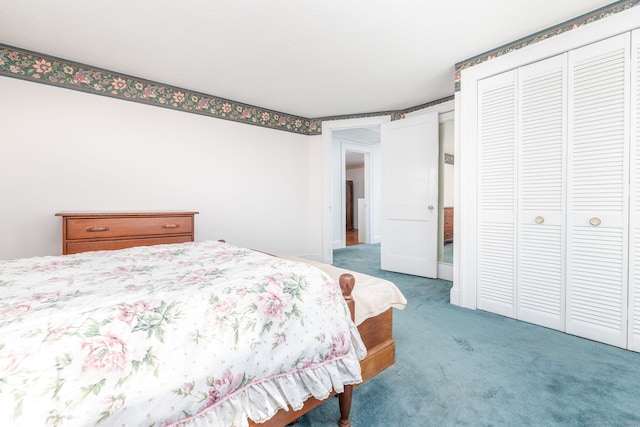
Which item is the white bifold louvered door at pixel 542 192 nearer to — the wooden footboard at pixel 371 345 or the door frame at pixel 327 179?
the wooden footboard at pixel 371 345

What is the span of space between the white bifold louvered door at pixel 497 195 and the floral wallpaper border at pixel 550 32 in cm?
20

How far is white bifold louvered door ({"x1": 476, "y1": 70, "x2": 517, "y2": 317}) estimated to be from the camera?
8.23 feet

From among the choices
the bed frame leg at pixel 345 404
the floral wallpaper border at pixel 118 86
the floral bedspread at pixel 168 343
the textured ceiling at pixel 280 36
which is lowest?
the bed frame leg at pixel 345 404

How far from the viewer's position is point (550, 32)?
89.7 inches

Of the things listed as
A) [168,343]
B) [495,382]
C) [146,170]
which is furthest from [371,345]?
[146,170]

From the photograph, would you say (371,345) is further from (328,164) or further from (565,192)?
(328,164)

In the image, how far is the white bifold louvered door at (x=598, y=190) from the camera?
200 centimetres

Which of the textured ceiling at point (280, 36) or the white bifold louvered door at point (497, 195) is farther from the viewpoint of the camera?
the white bifold louvered door at point (497, 195)

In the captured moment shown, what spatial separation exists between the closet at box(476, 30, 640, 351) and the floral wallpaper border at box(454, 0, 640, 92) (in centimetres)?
18

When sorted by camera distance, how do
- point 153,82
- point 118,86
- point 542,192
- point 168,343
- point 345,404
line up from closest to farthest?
1. point 168,343
2. point 345,404
3. point 542,192
4. point 118,86
5. point 153,82

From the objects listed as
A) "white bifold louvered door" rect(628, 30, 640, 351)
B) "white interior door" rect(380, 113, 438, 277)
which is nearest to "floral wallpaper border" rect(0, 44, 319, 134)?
"white interior door" rect(380, 113, 438, 277)

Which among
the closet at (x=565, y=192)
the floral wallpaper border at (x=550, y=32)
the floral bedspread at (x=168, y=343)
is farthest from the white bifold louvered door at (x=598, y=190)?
the floral bedspread at (x=168, y=343)

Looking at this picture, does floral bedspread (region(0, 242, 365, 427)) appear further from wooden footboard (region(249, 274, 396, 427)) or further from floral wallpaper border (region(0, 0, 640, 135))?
floral wallpaper border (region(0, 0, 640, 135))

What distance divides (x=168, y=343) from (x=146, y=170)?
2984mm
